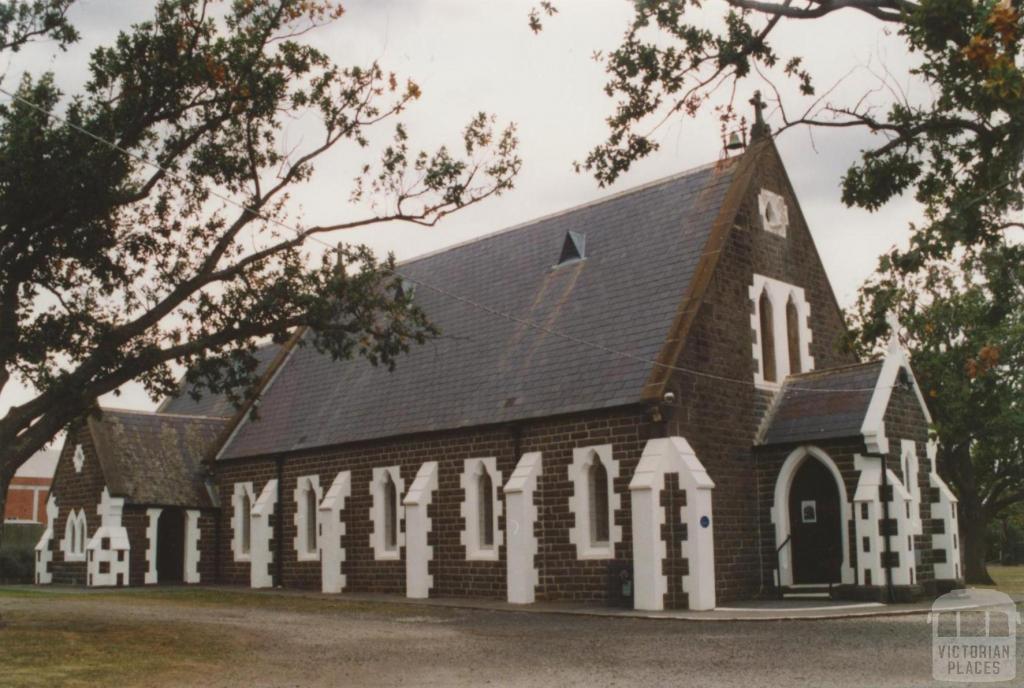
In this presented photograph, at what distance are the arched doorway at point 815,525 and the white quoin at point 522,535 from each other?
18.9ft

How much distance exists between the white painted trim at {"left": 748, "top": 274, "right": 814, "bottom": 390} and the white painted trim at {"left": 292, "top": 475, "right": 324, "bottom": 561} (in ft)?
42.7

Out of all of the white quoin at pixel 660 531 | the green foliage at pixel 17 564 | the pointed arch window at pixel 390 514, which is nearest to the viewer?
the white quoin at pixel 660 531

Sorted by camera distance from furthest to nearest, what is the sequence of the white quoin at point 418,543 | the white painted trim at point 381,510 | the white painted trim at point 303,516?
the white painted trim at point 303,516 → the white painted trim at point 381,510 → the white quoin at point 418,543

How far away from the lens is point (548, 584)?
2406cm

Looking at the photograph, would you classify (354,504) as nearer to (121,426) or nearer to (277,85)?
(121,426)

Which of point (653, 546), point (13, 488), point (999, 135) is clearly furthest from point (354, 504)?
point (13, 488)

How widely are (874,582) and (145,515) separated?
2235 centimetres

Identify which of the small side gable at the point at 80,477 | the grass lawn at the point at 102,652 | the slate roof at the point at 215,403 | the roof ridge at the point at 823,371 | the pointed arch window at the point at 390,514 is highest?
the slate roof at the point at 215,403

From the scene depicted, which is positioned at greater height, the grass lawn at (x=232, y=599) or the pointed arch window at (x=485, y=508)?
the pointed arch window at (x=485, y=508)

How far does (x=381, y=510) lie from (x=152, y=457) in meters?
10.7

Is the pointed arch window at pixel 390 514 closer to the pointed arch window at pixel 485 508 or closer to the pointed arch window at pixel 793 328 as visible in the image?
the pointed arch window at pixel 485 508

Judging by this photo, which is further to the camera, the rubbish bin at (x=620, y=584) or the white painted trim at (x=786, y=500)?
the white painted trim at (x=786, y=500)

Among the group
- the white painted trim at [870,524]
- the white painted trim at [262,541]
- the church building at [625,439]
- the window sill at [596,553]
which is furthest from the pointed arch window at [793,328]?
the white painted trim at [262,541]

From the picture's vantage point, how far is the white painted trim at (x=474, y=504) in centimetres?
2549
